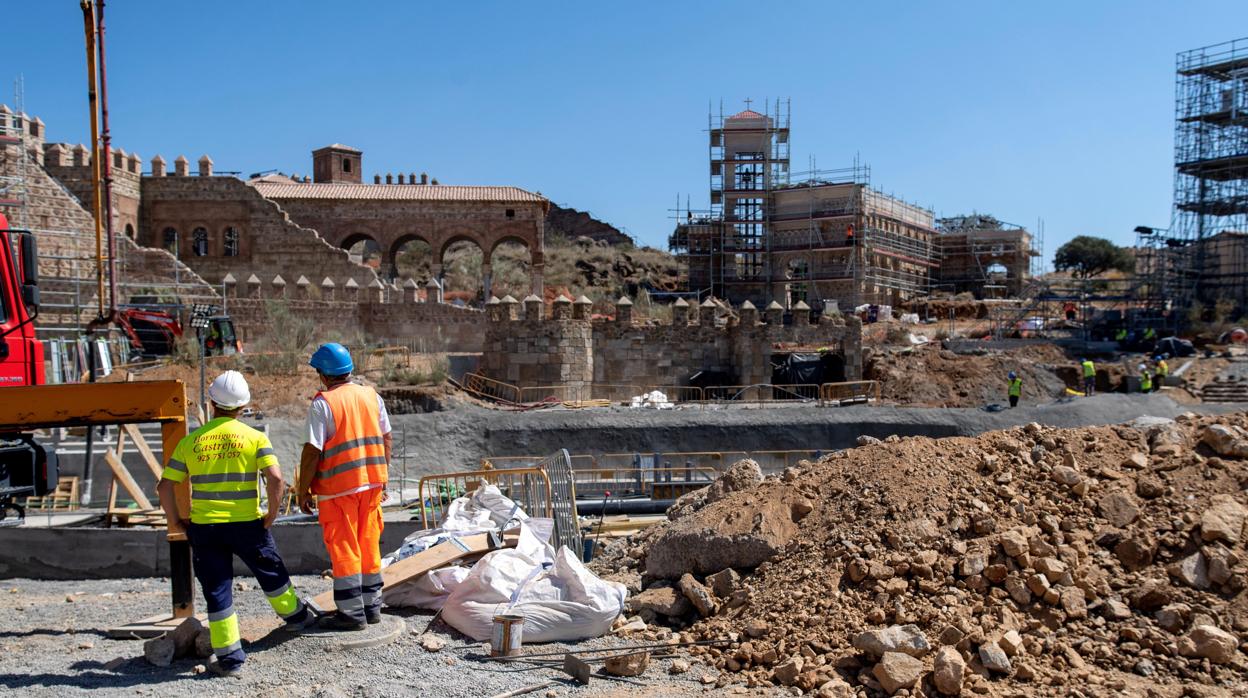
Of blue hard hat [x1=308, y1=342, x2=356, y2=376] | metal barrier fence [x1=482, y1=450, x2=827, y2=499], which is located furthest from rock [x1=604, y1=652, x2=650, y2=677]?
metal barrier fence [x1=482, y1=450, x2=827, y2=499]

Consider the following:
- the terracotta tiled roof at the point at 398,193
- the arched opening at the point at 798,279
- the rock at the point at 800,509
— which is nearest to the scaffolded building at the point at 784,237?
the arched opening at the point at 798,279

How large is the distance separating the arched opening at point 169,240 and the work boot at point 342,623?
29093 mm

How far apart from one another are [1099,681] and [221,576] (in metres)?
4.83

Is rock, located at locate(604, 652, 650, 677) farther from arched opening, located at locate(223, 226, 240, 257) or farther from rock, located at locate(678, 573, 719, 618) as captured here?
arched opening, located at locate(223, 226, 240, 257)

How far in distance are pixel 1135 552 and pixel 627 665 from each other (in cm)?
338

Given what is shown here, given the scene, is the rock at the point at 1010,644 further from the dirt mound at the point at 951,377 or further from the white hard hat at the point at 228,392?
the dirt mound at the point at 951,377

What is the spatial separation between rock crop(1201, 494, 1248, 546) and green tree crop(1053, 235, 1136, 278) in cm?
5798

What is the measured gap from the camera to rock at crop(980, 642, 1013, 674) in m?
5.45

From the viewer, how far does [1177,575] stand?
6.01 m

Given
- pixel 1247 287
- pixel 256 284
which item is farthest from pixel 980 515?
pixel 1247 287

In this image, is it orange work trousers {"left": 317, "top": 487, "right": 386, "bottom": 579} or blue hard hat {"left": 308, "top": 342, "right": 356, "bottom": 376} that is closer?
orange work trousers {"left": 317, "top": 487, "right": 386, "bottom": 579}

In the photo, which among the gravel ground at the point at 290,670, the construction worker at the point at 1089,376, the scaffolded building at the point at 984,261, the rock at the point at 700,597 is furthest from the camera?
the scaffolded building at the point at 984,261

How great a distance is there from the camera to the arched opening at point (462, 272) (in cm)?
3656

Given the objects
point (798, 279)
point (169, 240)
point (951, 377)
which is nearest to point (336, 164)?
point (169, 240)
